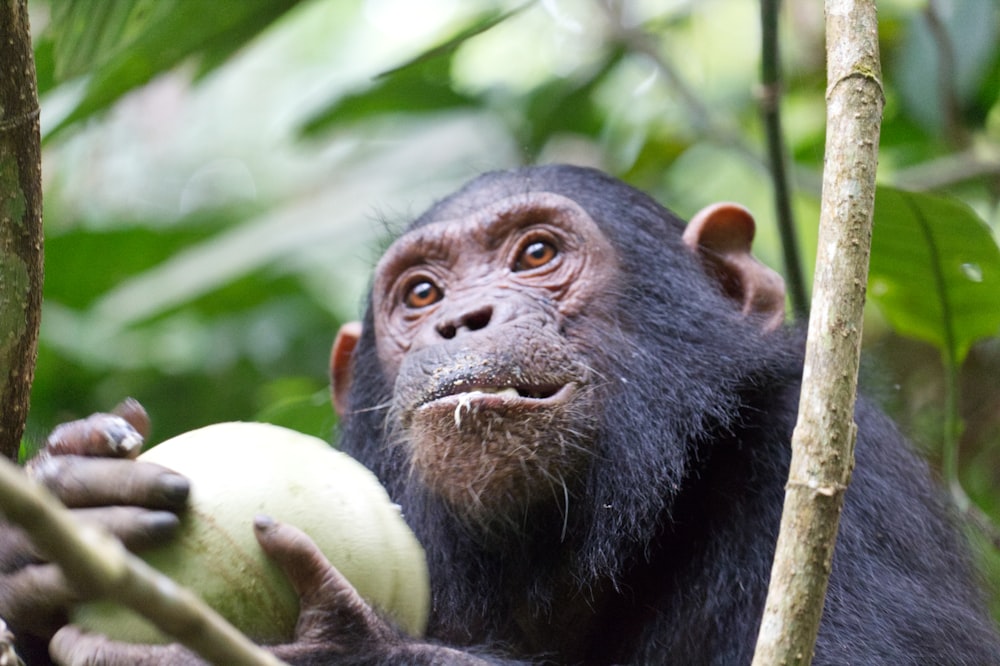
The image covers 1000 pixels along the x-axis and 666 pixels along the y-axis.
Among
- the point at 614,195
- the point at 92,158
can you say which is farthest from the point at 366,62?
the point at 614,195

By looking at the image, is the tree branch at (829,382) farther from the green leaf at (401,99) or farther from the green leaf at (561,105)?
the green leaf at (561,105)

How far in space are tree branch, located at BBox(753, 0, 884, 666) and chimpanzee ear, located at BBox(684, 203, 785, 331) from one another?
2092 mm

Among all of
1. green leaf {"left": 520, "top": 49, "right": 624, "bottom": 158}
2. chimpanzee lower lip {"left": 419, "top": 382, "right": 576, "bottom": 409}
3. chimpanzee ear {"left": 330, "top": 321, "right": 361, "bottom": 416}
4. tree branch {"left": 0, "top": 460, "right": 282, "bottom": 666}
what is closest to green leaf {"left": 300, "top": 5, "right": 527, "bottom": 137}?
green leaf {"left": 520, "top": 49, "right": 624, "bottom": 158}

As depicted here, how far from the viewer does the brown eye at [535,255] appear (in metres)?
4.57

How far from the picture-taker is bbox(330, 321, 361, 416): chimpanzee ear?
5.10 m

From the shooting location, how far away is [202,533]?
265 cm

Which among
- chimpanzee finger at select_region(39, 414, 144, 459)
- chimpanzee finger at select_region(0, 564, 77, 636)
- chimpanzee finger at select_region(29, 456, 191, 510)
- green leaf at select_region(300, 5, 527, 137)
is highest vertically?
green leaf at select_region(300, 5, 527, 137)

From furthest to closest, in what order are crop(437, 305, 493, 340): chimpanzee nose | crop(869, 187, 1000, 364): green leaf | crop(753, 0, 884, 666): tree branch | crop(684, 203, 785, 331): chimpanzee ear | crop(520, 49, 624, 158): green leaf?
1. crop(520, 49, 624, 158): green leaf
2. crop(684, 203, 785, 331): chimpanzee ear
3. crop(869, 187, 1000, 364): green leaf
4. crop(437, 305, 493, 340): chimpanzee nose
5. crop(753, 0, 884, 666): tree branch

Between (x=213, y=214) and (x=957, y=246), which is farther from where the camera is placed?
(x=213, y=214)

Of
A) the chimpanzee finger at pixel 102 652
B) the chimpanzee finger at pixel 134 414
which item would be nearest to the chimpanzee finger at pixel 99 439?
the chimpanzee finger at pixel 134 414

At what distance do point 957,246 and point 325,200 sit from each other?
4.69 m

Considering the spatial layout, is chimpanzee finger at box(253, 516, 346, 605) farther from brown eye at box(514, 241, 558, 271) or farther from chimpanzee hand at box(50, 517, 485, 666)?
brown eye at box(514, 241, 558, 271)

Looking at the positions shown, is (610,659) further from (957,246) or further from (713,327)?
(957,246)

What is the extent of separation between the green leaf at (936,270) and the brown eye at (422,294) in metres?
1.72
